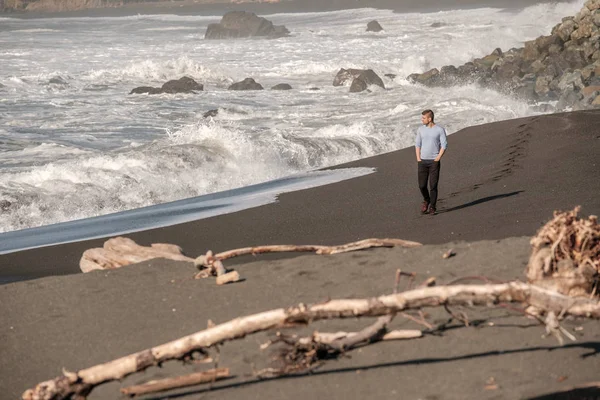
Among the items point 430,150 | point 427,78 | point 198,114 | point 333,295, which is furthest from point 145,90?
point 333,295

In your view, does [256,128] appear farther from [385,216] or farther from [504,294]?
[504,294]

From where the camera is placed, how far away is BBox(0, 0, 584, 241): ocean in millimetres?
15102

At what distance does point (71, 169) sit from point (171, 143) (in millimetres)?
3292

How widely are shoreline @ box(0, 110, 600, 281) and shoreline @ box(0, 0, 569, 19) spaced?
221 feet

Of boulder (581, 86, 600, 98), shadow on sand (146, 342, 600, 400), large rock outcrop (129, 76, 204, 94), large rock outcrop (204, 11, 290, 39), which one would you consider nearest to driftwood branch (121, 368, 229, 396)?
shadow on sand (146, 342, 600, 400)

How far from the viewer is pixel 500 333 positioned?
5.68 m

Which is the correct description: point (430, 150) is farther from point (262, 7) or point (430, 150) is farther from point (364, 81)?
point (262, 7)

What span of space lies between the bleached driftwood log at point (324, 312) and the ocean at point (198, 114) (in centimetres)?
865

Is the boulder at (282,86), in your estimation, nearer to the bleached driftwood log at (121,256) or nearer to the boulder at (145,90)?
the boulder at (145,90)

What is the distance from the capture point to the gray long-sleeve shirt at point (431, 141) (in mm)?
10594

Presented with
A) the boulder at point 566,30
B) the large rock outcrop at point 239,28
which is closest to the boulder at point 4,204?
the boulder at point 566,30

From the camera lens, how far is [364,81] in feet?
94.8

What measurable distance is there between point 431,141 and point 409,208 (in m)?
1.15

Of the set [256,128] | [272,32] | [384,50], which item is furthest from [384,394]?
[272,32]
